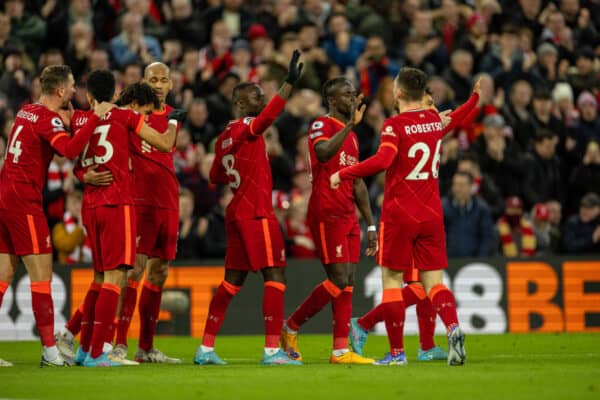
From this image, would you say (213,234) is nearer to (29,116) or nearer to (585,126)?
(29,116)

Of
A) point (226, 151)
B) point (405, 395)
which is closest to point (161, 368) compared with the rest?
point (226, 151)

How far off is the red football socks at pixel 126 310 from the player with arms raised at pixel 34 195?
787 mm

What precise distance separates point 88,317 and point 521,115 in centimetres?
1106

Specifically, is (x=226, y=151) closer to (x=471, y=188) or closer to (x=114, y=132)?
(x=114, y=132)

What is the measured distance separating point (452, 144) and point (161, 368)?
9.14 meters

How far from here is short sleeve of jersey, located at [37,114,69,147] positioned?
1112 cm

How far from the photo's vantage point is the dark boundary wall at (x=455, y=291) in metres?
17.1

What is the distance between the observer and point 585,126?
20438 mm

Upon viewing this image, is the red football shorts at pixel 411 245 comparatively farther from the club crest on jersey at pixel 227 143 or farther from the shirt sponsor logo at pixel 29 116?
the shirt sponsor logo at pixel 29 116

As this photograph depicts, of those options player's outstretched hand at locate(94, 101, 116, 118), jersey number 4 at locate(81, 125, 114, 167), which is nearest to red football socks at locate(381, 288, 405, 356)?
jersey number 4 at locate(81, 125, 114, 167)

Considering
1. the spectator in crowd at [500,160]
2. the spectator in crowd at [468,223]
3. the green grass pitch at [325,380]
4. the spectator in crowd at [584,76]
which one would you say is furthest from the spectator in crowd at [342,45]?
the green grass pitch at [325,380]

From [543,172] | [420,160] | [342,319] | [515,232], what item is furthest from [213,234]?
[420,160]

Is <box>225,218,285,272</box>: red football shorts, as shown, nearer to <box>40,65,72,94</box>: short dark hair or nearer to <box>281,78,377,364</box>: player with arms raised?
<box>281,78,377,364</box>: player with arms raised

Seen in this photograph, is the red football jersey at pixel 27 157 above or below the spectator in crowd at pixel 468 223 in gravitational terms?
above
